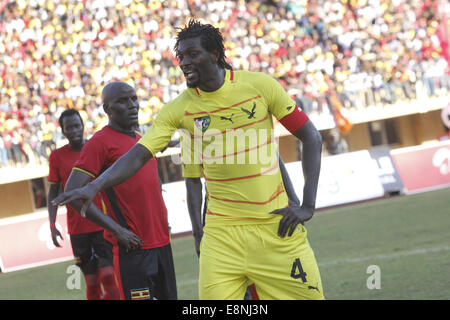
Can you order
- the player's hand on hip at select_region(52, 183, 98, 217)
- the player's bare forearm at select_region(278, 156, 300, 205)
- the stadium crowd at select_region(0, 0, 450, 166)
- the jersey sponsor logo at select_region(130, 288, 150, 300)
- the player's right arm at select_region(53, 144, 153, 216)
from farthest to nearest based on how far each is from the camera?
the stadium crowd at select_region(0, 0, 450, 166), the jersey sponsor logo at select_region(130, 288, 150, 300), the player's bare forearm at select_region(278, 156, 300, 205), the player's right arm at select_region(53, 144, 153, 216), the player's hand on hip at select_region(52, 183, 98, 217)

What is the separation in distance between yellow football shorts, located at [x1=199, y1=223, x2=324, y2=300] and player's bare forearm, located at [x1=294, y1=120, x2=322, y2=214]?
25 centimetres

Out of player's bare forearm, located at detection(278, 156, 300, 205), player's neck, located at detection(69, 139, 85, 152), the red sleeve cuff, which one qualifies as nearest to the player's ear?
the red sleeve cuff

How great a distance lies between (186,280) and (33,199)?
13684mm

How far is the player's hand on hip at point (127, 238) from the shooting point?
5.15m

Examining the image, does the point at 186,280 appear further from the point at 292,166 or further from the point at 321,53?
the point at 321,53

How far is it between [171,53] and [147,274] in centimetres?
1733

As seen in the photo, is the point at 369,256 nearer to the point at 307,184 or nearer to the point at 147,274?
the point at 147,274

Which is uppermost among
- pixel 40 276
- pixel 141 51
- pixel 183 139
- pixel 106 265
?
pixel 141 51

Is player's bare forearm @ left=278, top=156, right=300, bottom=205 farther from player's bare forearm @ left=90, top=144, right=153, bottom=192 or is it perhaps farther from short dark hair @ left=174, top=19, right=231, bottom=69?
player's bare forearm @ left=90, top=144, right=153, bottom=192

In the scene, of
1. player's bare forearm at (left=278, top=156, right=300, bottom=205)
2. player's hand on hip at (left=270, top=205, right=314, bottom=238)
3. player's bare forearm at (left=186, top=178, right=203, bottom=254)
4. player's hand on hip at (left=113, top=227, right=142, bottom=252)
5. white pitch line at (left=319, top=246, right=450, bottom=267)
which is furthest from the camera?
white pitch line at (left=319, top=246, right=450, bottom=267)

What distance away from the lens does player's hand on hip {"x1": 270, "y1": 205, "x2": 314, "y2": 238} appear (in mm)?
4082

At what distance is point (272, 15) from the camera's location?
24.6m

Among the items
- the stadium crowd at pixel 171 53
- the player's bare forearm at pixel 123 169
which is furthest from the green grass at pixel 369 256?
the stadium crowd at pixel 171 53

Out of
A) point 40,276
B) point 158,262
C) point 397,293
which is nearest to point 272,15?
point 40,276
